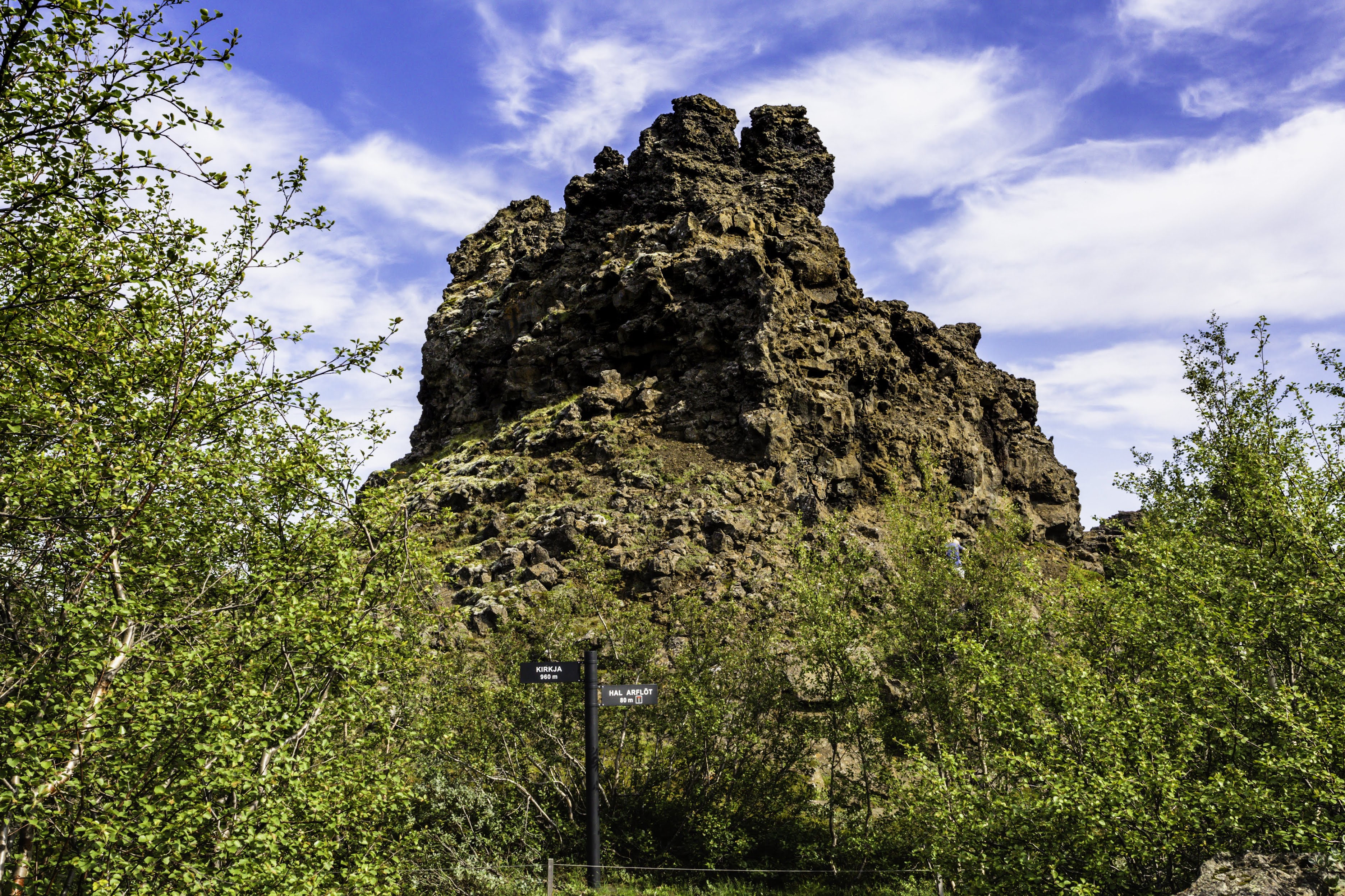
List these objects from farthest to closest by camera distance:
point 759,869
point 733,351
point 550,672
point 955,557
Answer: point 733,351, point 955,557, point 759,869, point 550,672

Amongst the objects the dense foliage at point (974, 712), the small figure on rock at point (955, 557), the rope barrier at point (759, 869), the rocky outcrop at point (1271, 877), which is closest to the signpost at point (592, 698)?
the rope barrier at point (759, 869)

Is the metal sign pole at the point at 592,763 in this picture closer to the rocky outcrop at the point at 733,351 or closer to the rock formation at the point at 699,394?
the rock formation at the point at 699,394

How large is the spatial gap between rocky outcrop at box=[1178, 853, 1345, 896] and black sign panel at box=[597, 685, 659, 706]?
722 cm

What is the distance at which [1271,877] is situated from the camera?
6406 millimetres

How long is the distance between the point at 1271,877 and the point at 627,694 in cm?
810

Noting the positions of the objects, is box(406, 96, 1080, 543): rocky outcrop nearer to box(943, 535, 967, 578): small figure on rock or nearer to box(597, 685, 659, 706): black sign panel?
box(943, 535, 967, 578): small figure on rock

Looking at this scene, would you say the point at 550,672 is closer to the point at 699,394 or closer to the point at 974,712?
the point at 974,712

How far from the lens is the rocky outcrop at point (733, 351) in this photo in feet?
127

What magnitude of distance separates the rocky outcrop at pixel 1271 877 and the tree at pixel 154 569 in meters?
7.71

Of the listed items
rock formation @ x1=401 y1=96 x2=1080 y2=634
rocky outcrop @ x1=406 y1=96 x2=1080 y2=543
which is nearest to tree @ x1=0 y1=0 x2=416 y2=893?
rock formation @ x1=401 y1=96 x2=1080 y2=634

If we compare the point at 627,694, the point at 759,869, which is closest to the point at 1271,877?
the point at 627,694

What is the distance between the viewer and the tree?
5.36m

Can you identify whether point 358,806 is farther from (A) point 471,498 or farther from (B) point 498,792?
(A) point 471,498

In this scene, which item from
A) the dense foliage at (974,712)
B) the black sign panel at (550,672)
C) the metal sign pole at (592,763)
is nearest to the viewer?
the dense foliage at (974,712)
